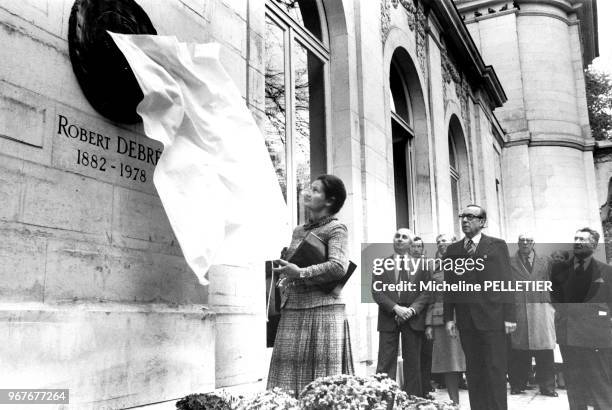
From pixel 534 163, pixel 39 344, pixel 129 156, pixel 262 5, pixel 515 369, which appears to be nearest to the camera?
pixel 39 344

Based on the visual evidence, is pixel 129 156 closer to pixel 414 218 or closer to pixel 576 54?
pixel 414 218

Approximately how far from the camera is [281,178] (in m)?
6.95

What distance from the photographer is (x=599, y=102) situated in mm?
35406

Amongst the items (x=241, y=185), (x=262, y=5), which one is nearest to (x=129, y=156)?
(x=241, y=185)

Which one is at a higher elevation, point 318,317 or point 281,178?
point 281,178

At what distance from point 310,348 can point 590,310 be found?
2503mm

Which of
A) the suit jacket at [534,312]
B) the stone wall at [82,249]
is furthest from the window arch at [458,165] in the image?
the stone wall at [82,249]

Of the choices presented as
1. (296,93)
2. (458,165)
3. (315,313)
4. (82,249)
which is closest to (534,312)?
(315,313)

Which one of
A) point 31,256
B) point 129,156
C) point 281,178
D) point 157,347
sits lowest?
point 157,347

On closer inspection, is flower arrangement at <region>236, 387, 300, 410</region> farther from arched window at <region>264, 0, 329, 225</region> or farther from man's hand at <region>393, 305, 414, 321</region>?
arched window at <region>264, 0, 329, 225</region>

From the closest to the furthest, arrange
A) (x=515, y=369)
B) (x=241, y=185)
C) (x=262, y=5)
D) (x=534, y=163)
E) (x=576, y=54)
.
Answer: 1. (x=241, y=185)
2. (x=262, y=5)
3. (x=515, y=369)
4. (x=534, y=163)
5. (x=576, y=54)

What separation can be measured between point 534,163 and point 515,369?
1991cm

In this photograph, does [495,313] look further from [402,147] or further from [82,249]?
[402,147]

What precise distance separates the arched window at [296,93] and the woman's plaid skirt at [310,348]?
3.16 metres
